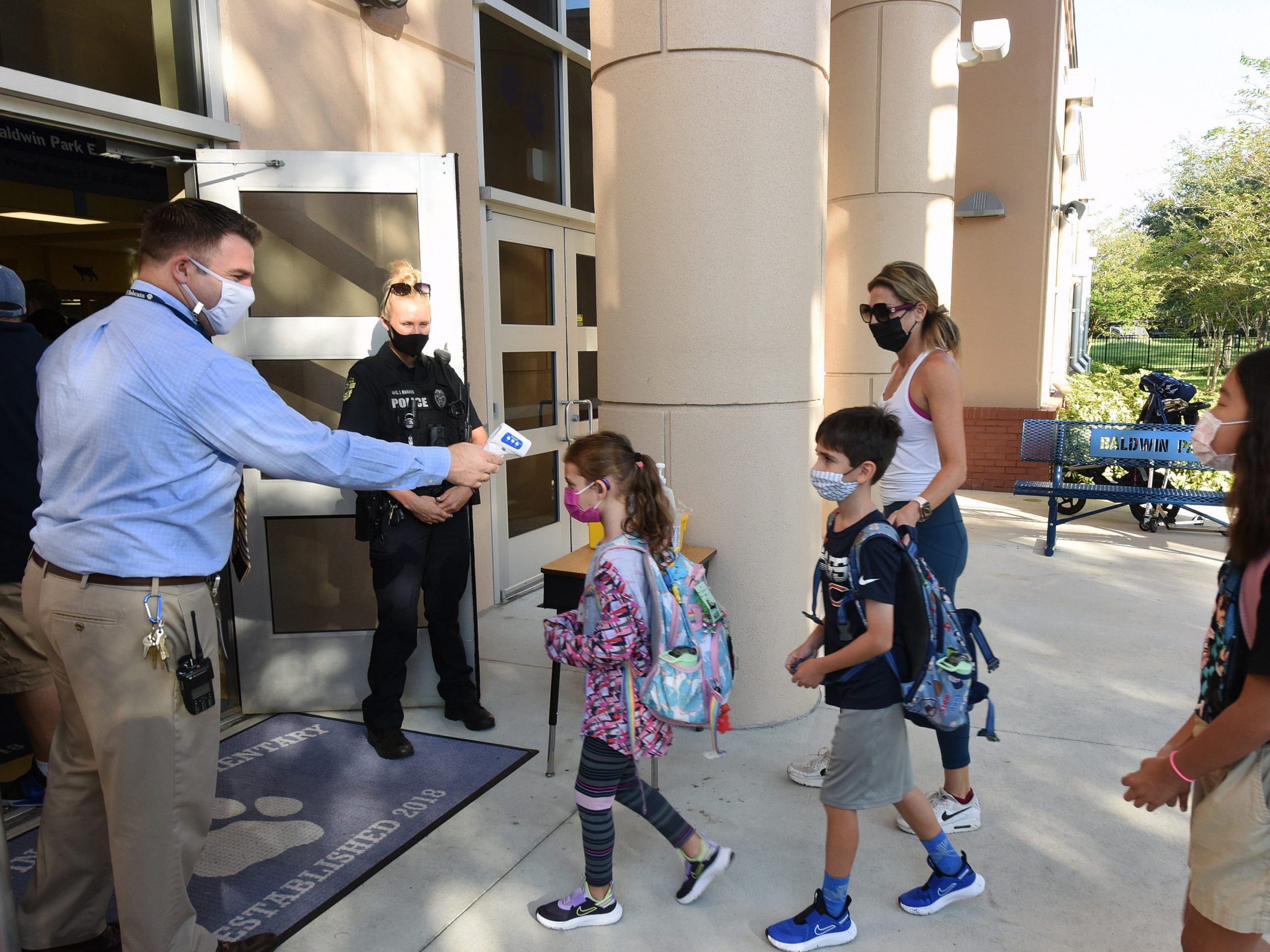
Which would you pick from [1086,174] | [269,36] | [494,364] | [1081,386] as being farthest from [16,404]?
[1086,174]

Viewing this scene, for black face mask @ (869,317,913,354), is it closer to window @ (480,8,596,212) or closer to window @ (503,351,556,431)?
window @ (503,351,556,431)

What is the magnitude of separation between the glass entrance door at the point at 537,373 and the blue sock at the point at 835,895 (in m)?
3.56

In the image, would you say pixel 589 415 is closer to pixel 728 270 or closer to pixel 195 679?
pixel 728 270

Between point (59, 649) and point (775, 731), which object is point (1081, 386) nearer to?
point (775, 731)

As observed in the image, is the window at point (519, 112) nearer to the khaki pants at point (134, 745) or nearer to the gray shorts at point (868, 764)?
the khaki pants at point (134, 745)

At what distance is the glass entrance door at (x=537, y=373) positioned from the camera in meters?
6.09

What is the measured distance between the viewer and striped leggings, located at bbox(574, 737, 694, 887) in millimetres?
2564

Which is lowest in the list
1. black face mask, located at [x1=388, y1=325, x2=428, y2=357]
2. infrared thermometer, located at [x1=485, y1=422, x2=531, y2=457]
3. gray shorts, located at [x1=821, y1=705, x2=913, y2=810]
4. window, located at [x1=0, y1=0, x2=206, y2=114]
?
gray shorts, located at [x1=821, y1=705, x2=913, y2=810]

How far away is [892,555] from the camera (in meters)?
2.37

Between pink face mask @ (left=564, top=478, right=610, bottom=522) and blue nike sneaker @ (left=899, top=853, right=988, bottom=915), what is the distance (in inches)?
58.1

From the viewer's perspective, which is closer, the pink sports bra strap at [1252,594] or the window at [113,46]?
the pink sports bra strap at [1252,594]

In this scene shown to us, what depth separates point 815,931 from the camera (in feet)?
8.38

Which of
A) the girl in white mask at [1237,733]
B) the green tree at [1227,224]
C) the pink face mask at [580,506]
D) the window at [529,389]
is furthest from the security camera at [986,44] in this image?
the green tree at [1227,224]

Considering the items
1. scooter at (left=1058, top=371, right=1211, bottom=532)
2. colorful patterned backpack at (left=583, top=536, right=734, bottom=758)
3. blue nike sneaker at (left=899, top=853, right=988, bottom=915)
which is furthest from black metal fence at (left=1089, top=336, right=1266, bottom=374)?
colorful patterned backpack at (left=583, top=536, right=734, bottom=758)
